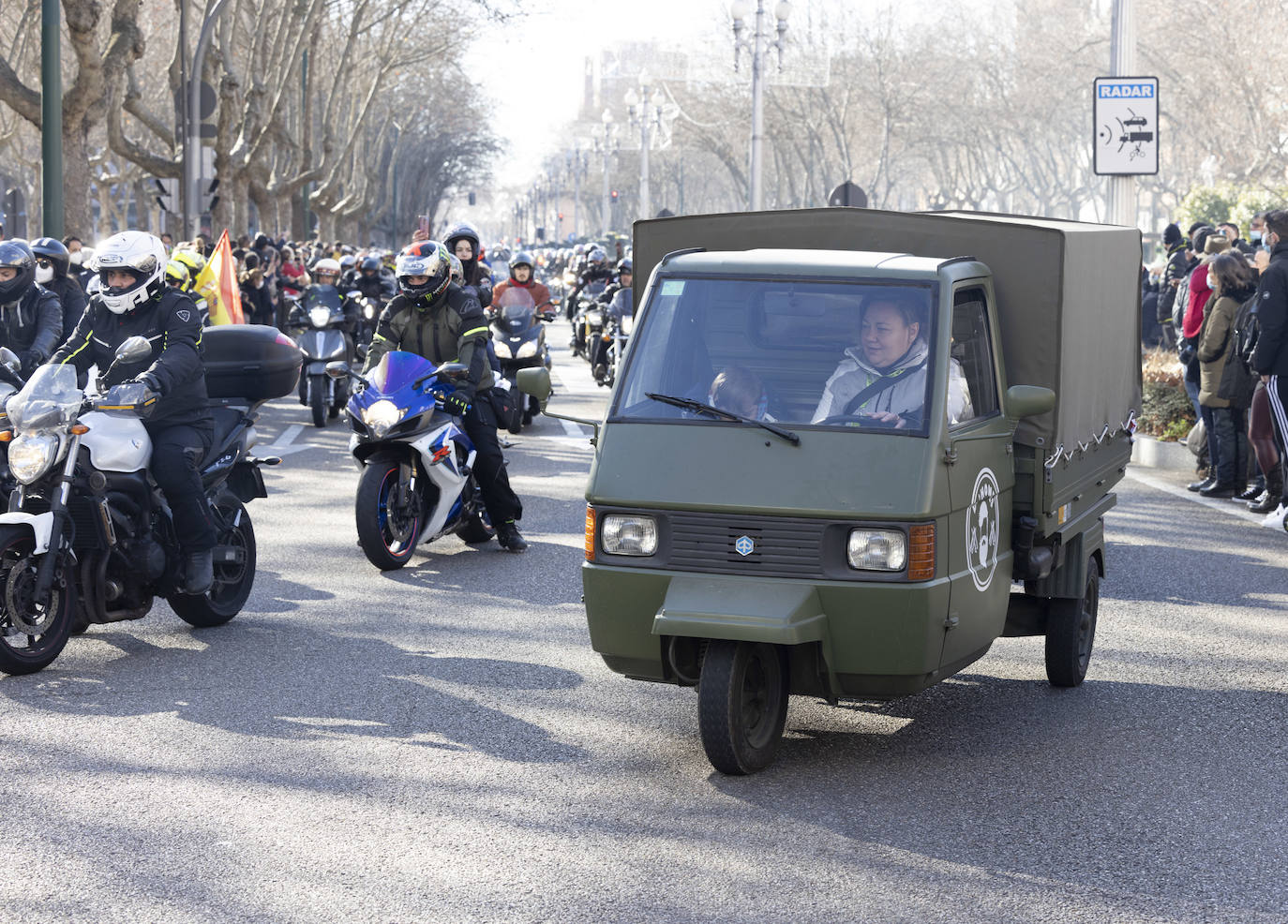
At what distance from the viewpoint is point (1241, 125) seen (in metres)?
63.7

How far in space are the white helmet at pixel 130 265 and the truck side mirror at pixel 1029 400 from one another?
3.71m

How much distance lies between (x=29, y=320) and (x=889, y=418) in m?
7.15

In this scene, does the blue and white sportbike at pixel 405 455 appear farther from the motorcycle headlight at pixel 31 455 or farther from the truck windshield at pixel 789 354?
the truck windshield at pixel 789 354

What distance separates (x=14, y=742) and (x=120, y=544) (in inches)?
60.7

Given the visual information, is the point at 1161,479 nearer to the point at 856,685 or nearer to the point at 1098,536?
the point at 1098,536

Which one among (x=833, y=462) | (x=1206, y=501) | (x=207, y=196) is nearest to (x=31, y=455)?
(x=833, y=462)

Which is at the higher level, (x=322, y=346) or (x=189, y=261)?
(x=189, y=261)

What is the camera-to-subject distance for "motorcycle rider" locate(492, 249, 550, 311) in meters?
19.2

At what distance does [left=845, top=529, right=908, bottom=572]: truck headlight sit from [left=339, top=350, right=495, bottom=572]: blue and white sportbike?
14.8ft

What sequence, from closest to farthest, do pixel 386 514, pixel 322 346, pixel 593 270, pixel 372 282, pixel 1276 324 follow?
1. pixel 386 514
2. pixel 1276 324
3. pixel 322 346
4. pixel 372 282
5. pixel 593 270

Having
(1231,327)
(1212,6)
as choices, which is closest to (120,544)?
(1231,327)

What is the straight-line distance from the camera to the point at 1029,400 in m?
6.14

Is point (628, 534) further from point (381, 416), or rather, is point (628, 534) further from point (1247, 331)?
point (1247, 331)

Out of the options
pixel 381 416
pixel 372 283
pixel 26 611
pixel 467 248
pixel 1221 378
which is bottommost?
pixel 26 611
